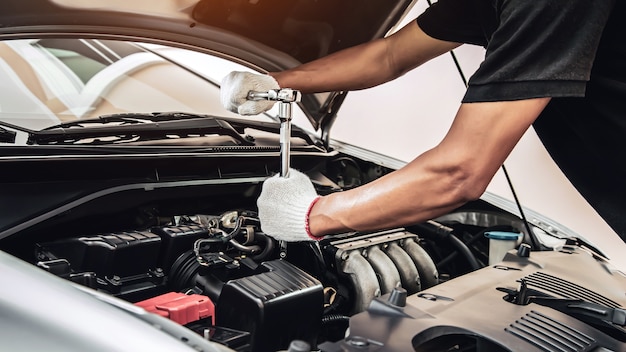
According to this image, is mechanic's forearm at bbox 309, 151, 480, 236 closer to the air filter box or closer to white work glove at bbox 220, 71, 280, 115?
the air filter box

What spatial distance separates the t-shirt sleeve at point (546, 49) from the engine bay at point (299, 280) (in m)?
0.42

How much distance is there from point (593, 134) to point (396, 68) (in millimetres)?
562

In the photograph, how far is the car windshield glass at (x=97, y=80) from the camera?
1.30 metres

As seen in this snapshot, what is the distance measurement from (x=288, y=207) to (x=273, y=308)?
20 cm


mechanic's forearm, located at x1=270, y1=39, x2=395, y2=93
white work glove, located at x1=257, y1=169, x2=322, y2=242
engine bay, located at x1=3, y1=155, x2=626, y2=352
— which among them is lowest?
engine bay, located at x1=3, y1=155, x2=626, y2=352

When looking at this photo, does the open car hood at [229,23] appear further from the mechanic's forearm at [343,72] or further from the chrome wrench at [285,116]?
the chrome wrench at [285,116]

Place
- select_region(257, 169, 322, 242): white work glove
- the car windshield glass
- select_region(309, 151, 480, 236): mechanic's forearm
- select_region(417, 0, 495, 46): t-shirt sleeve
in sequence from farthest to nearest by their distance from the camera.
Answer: the car windshield glass → select_region(417, 0, 495, 46): t-shirt sleeve → select_region(257, 169, 322, 242): white work glove → select_region(309, 151, 480, 236): mechanic's forearm

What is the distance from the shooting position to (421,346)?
37.7 inches

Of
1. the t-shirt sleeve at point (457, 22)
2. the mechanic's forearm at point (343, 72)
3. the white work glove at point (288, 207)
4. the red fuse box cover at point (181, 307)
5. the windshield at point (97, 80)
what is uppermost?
the t-shirt sleeve at point (457, 22)

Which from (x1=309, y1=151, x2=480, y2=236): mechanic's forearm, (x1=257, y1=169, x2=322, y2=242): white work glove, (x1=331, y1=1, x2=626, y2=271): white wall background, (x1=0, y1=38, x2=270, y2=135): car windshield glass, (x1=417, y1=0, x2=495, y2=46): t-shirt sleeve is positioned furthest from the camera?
(x1=331, y1=1, x2=626, y2=271): white wall background

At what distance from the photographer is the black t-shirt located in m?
0.83

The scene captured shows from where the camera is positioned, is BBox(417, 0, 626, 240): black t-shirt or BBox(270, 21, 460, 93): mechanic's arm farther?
BBox(270, 21, 460, 93): mechanic's arm

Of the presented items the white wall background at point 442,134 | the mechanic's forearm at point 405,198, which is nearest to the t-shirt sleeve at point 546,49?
the mechanic's forearm at point 405,198

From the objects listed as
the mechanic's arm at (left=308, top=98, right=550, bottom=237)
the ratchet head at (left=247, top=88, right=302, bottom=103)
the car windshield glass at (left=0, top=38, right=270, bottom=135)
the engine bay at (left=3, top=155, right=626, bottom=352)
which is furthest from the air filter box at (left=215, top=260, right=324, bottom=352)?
the car windshield glass at (left=0, top=38, right=270, bottom=135)
